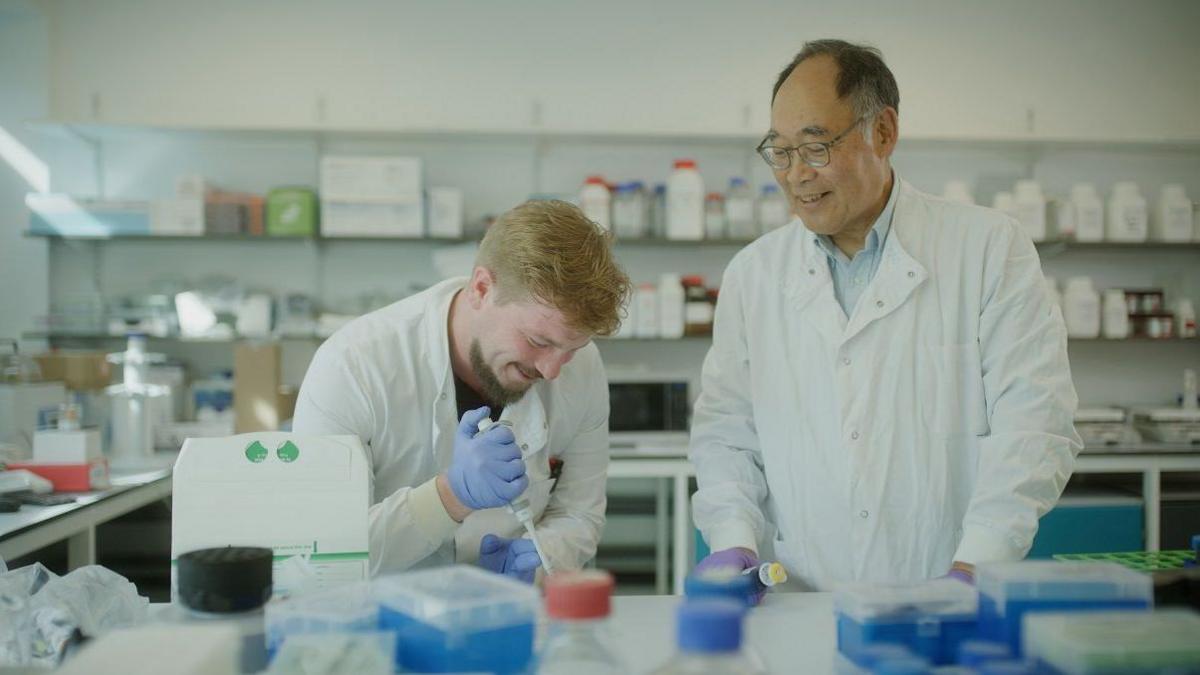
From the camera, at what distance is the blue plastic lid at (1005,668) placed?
0.68 metres

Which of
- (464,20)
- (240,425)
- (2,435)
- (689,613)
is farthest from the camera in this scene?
(464,20)

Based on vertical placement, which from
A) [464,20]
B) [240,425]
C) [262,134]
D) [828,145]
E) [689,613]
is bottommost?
[240,425]

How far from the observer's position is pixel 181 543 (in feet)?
3.39

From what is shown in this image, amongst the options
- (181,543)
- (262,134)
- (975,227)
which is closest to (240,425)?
(262,134)

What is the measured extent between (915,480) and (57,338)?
141 inches

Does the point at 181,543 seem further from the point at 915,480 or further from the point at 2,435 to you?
the point at 2,435

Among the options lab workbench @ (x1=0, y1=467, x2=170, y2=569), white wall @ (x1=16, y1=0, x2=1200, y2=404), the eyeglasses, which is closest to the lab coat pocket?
the eyeglasses

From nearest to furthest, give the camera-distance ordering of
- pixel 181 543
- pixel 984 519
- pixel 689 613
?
pixel 689 613 → pixel 181 543 → pixel 984 519

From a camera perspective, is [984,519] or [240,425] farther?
[240,425]

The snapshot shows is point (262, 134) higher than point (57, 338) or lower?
higher

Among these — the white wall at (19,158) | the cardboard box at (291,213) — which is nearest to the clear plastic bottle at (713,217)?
the cardboard box at (291,213)

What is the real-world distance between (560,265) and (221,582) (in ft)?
2.38

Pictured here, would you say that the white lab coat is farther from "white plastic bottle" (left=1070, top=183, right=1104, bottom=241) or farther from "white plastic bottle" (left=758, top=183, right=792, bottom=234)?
"white plastic bottle" (left=1070, top=183, right=1104, bottom=241)

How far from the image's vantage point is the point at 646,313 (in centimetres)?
371
